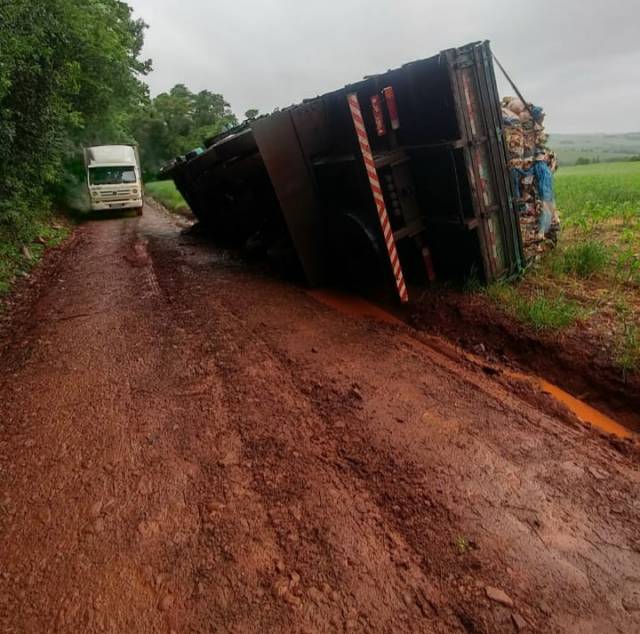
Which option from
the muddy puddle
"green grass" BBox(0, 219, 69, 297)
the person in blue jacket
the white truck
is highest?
the white truck

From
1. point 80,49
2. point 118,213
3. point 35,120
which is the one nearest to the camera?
point 35,120

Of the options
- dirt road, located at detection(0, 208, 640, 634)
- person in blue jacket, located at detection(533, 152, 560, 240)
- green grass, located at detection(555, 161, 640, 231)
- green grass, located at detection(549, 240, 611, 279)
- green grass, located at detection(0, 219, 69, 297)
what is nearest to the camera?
dirt road, located at detection(0, 208, 640, 634)

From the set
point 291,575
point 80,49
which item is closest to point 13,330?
point 291,575

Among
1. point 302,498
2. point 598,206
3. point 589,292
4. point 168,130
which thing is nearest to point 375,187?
point 589,292

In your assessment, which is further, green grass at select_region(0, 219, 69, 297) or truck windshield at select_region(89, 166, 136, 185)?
truck windshield at select_region(89, 166, 136, 185)

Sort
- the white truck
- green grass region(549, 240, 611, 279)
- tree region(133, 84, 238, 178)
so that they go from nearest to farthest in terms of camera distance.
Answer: green grass region(549, 240, 611, 279) → the white truck → tree region(133, 84, 238, 178)

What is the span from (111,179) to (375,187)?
1505 centimetres

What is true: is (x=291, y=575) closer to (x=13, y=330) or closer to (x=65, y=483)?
(x=65, y=483)

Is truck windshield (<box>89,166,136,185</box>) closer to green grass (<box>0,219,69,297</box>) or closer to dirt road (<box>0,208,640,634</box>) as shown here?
green grass (<box>0,219,69,297</box>)

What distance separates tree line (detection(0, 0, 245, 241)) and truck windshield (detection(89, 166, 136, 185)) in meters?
1.09

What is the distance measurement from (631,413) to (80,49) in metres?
13.6

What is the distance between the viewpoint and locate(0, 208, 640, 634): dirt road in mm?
1828

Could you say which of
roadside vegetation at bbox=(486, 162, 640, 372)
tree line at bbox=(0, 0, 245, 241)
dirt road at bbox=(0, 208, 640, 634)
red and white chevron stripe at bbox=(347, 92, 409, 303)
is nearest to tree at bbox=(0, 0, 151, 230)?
tree line at bbox=(0, 0, 245, 241)

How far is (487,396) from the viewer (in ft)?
10.5
